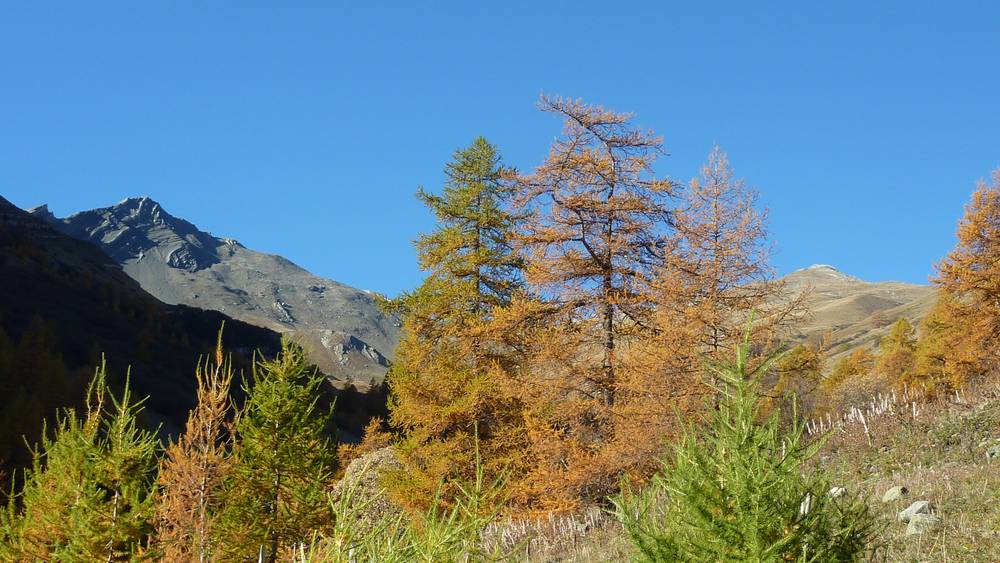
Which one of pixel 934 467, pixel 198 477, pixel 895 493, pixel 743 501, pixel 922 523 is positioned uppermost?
pixel 743 501

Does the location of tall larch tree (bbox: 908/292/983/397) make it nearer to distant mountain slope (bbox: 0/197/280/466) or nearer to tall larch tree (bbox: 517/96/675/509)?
tall larch tree (bbox: 517/96/675/509)

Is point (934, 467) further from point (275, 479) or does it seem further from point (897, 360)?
point (897, 360)

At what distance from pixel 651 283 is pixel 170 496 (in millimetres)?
10437

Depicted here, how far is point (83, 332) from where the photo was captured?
2776 inches

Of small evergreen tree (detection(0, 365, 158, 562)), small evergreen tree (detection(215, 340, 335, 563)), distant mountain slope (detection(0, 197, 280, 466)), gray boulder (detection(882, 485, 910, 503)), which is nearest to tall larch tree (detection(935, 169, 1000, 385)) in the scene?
gray boulder (detection(882, 485, 910, 503))

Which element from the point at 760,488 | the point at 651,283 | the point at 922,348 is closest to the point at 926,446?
the point at 651,283

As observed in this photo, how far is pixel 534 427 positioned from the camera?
17.5 metres

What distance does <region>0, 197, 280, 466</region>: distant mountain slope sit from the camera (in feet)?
124

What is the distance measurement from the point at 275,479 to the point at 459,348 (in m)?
9.64

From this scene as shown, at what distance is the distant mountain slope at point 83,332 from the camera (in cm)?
3766

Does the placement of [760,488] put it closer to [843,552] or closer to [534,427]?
[843,552]

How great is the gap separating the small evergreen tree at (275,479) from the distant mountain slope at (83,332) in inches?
1101

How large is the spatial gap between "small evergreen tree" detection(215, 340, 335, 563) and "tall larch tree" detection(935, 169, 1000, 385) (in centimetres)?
2308

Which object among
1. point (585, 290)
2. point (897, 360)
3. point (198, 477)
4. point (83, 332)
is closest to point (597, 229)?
point (585, 290)
